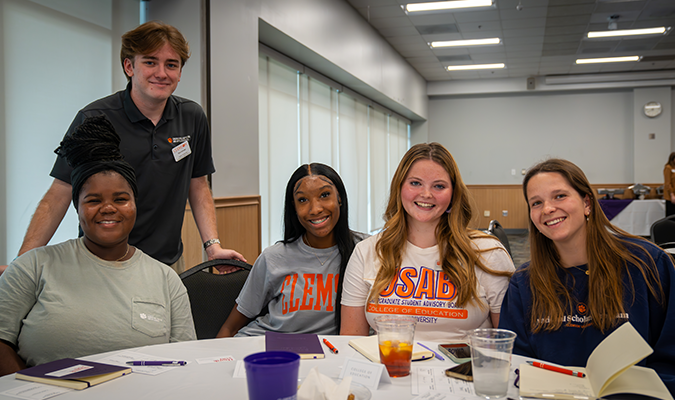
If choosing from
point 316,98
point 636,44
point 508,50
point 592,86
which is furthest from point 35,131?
point 592,86

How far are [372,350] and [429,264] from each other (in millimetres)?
570

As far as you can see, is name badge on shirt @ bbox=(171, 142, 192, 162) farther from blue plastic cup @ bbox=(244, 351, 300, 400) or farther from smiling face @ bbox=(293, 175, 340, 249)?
blue plastic cup @ bbox=(244, 351, 300, 400)

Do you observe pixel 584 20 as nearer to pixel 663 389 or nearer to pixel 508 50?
pixel 508 50

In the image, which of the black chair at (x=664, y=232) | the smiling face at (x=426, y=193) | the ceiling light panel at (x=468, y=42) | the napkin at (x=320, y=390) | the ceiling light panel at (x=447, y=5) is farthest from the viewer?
the ceiling light panel at (x=468, y=42)

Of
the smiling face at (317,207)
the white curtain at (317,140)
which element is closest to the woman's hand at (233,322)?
the smiling face at (317,207)

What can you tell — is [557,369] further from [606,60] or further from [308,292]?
[606,60]

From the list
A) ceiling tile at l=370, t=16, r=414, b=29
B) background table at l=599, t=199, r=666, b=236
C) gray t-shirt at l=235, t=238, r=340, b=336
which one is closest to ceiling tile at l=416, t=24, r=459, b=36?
ceiling tile at l=370, t=16, r=414, b=29

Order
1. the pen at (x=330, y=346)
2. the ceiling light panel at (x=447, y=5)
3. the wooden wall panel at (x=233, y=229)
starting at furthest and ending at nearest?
the ceiling light panel at (x=447, y=5)
the wooden wall panel at (x=233, y=229)
the pen at (x=330, y=346)

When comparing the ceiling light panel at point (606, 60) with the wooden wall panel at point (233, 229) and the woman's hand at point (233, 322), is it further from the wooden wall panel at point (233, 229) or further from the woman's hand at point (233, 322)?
the woman's hand at point (233, 322)

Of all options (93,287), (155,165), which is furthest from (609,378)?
(155,165)

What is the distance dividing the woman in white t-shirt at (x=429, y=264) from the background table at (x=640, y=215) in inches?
266

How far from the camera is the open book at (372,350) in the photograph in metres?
1.19

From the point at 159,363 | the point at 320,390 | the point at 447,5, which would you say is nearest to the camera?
the point at 320,390

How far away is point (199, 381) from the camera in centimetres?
107
